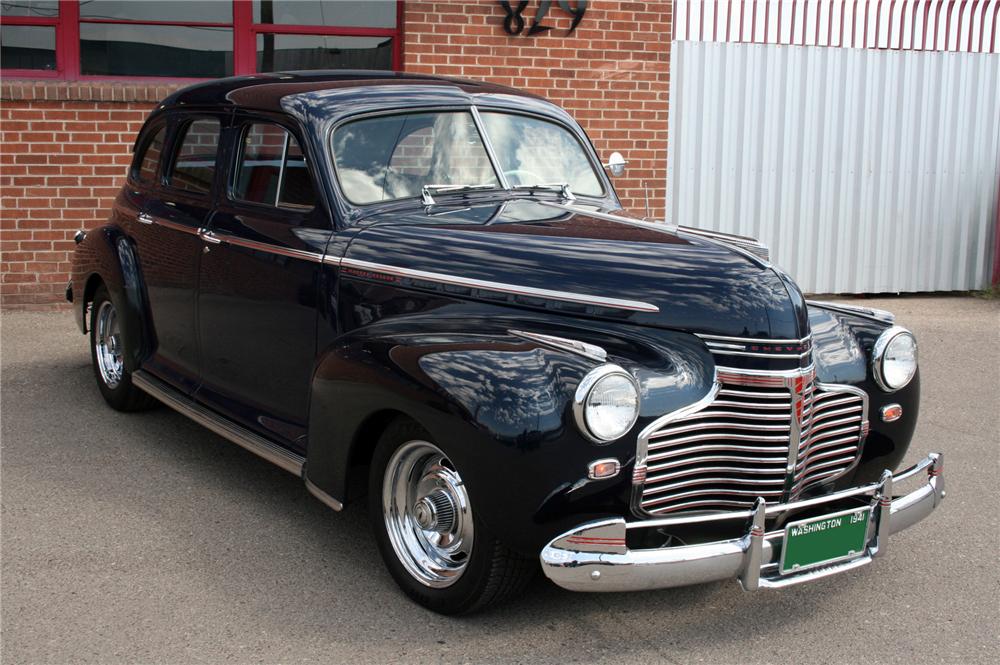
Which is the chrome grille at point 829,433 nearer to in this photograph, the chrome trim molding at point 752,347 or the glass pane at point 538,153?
the chrome trim molding at point 752,347

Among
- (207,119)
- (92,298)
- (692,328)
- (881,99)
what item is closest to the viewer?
(692,328)

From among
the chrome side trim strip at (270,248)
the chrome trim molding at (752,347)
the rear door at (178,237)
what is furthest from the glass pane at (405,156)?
the chrome trim molding at (752,347)

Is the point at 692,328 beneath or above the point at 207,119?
beneath

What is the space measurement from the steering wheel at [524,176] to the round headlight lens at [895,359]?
5.45ft

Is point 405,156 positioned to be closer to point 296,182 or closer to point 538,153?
point 296,182

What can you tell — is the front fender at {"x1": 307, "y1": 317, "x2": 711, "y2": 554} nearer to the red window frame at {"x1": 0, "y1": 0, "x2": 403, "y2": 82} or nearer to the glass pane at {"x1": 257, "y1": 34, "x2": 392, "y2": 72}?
the red window frame at {"x1": 0, "y1": 0, "x2": 403, "y2": 82}

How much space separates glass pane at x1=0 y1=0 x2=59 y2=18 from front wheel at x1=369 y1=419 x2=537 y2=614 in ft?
21.7

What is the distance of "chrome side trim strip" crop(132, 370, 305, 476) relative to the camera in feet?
14.2

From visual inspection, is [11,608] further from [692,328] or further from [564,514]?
[692,328]

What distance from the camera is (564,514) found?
10.8 feet

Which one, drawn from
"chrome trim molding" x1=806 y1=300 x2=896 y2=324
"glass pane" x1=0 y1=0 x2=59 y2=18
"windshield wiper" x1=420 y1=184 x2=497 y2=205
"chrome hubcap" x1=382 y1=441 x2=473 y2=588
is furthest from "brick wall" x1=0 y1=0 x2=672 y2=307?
"chrome hubcap" x1=382 y1=441 x2=473 y2=588

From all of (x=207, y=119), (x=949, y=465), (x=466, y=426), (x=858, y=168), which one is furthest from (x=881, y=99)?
(x=466, y=426)

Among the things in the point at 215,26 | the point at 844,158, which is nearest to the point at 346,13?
the point at 215,26

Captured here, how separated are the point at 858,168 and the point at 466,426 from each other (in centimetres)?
770
